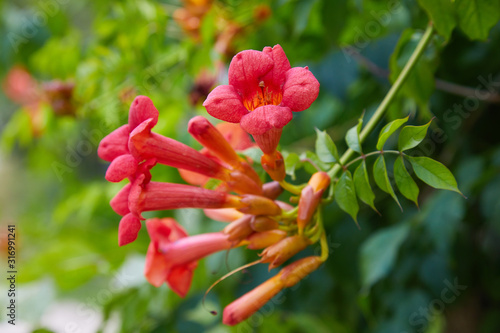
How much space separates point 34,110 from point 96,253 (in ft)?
3.80

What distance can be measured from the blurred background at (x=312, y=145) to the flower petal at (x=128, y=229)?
0.67 meters

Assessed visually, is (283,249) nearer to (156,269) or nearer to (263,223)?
(263,223)

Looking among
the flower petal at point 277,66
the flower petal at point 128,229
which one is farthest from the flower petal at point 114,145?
the flower petal at point 277,66

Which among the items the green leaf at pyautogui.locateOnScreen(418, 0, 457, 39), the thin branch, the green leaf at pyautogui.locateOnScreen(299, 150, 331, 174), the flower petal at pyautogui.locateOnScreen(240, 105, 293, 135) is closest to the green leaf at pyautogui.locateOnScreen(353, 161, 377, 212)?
the green leaf at pyautogui.locateOnScreen(299, 150, 331, 174)

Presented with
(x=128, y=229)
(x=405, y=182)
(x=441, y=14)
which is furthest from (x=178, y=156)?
(x=441, y=14)

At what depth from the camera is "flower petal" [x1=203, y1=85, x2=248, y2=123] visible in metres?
0.85

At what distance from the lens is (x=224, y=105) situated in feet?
2.81

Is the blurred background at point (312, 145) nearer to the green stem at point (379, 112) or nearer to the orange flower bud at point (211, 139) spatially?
the green stem at point (379, 112)

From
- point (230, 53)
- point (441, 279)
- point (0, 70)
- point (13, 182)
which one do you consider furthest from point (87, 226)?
point (13, 182)

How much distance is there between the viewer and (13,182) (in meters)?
10.1

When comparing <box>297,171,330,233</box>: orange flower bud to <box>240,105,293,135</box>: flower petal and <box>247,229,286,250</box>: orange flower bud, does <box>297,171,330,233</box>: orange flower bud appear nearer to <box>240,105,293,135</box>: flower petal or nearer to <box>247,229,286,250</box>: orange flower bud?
<box>247,229,286,250</box>: orange flower bud

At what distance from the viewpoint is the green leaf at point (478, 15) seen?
1147mm

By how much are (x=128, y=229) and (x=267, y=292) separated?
1.18 feet

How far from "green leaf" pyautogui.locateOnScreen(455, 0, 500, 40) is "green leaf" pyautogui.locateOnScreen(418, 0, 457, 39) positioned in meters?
0.03
